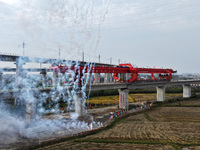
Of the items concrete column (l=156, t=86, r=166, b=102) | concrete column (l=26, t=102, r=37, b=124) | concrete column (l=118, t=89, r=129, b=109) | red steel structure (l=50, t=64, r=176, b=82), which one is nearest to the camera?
concrete column (l=26, t=102, r=37, b=124)

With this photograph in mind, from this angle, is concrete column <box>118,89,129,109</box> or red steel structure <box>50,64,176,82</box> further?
concrete column <box>118,89,129,109</box>

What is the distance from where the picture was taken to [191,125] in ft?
130

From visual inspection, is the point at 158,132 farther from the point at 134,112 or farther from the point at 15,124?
the point at 15,124

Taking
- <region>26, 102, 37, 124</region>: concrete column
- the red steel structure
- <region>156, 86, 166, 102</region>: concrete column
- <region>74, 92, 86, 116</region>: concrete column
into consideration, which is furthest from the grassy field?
<region>156, 86, 166, 102</region>: concrete column

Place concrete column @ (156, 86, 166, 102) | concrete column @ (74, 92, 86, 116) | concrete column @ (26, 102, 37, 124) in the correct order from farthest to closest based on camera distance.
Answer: concrete column @ (156, 86, 166, 102)
concrete column @ (74, 92, 86, 116)
concrete column @ (26, 102, 37, 124)

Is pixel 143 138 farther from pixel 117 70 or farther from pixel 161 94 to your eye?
pixel 161 94

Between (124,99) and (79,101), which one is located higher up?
(79,101)

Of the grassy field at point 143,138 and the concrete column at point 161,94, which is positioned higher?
the concrete column at point 161,94

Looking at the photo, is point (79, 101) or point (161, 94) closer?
point (79, 101)

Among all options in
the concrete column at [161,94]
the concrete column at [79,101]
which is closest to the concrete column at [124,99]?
the concrete column at [79,101]

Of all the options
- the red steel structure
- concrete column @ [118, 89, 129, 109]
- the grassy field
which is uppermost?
the red steel structure

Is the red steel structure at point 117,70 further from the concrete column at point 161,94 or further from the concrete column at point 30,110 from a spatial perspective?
the concrete column at point 30,110

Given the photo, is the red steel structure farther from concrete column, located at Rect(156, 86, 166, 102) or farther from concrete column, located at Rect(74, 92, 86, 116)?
concrete column, located at Rect(156, 86, 166, 102)

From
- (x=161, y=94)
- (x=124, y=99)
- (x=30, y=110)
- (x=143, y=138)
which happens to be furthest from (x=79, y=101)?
(x=161, y=94)
